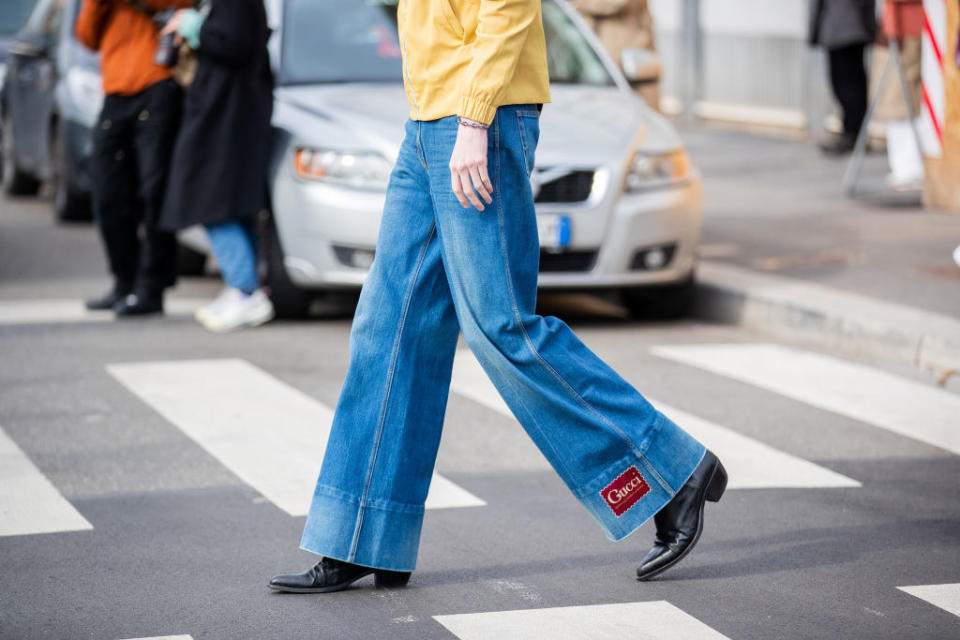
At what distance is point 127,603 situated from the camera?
156 inches

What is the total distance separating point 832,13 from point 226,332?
7.50 metres

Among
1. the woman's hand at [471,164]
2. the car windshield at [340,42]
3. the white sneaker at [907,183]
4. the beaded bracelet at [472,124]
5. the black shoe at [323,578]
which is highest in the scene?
the beaded bracelet at [472,124]

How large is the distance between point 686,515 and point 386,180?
398 cm

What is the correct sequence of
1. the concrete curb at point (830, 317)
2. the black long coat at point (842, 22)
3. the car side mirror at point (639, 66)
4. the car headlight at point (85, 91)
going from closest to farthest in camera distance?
the concrete curb at point (830, 317) < the car side mirror at point (639, 66) < the car headlight at point (85, 91) < the black long coat at point (842, 22)

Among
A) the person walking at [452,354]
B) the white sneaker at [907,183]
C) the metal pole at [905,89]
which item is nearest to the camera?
the person walking at [452,354]

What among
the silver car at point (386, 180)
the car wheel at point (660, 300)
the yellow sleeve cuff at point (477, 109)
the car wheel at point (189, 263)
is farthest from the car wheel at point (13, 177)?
the yellow sleeve cuff at point (477, 109)

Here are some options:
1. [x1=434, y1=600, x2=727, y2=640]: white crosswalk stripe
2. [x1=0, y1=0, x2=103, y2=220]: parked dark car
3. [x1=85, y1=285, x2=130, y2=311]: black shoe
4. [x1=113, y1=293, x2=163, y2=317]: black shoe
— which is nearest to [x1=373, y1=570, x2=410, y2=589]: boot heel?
[x1=434, y1=600, x2=727, y2=640]: white crosswalk stripe

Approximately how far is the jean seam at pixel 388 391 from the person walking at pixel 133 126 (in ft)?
14.7

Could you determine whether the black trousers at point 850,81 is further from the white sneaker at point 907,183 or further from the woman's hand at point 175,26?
the woman's hand at point 175,26

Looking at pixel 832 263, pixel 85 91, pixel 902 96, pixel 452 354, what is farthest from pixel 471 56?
pixel 902 96

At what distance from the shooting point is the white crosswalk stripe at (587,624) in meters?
3.74

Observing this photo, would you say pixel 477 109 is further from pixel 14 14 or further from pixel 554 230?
pixel 14 14

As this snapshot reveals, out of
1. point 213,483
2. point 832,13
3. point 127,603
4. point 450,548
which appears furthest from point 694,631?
point 832,13

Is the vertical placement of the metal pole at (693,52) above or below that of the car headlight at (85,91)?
Answer: below
